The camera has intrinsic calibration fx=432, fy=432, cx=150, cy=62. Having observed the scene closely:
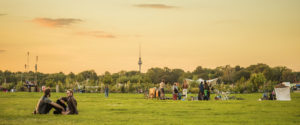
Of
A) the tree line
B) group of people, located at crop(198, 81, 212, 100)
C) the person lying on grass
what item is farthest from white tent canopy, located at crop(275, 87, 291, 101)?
the tree line

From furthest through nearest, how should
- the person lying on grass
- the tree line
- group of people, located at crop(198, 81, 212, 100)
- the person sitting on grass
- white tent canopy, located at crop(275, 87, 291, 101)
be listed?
the tree line → group of people, located at crop(198, 81, 212, 100) → white tent canopy, located at crop(275, 87, 291, 101) → the person lying on grass → the person sitting on grass

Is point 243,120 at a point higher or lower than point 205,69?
lower

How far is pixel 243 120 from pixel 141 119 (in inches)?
153

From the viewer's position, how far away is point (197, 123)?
15266 mm

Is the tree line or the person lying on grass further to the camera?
the tree line

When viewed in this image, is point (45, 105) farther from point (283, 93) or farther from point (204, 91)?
point (283, 93)

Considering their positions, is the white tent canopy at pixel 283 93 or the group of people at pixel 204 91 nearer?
the white tent canopy at pixel 283 93

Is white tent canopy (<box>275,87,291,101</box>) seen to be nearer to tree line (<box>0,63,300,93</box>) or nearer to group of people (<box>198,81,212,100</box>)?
group of people (<box>198,81,212,100</box>)

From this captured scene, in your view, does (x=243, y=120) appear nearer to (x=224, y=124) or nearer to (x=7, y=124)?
(x=224, y=124)

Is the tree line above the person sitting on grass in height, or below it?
above

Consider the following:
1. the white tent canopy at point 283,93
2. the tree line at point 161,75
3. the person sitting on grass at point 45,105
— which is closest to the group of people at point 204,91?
the white tent canopy at point 283,93

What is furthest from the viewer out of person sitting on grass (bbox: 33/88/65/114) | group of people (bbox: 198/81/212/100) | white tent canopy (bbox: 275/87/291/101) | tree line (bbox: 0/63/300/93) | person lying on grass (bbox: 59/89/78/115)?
tree line (bbox: 0/63/300/93)

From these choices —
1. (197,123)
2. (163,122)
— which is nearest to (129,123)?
(163,122)

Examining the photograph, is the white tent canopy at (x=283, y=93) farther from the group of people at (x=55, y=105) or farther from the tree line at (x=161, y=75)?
the tree line at (x=161, y=75)
